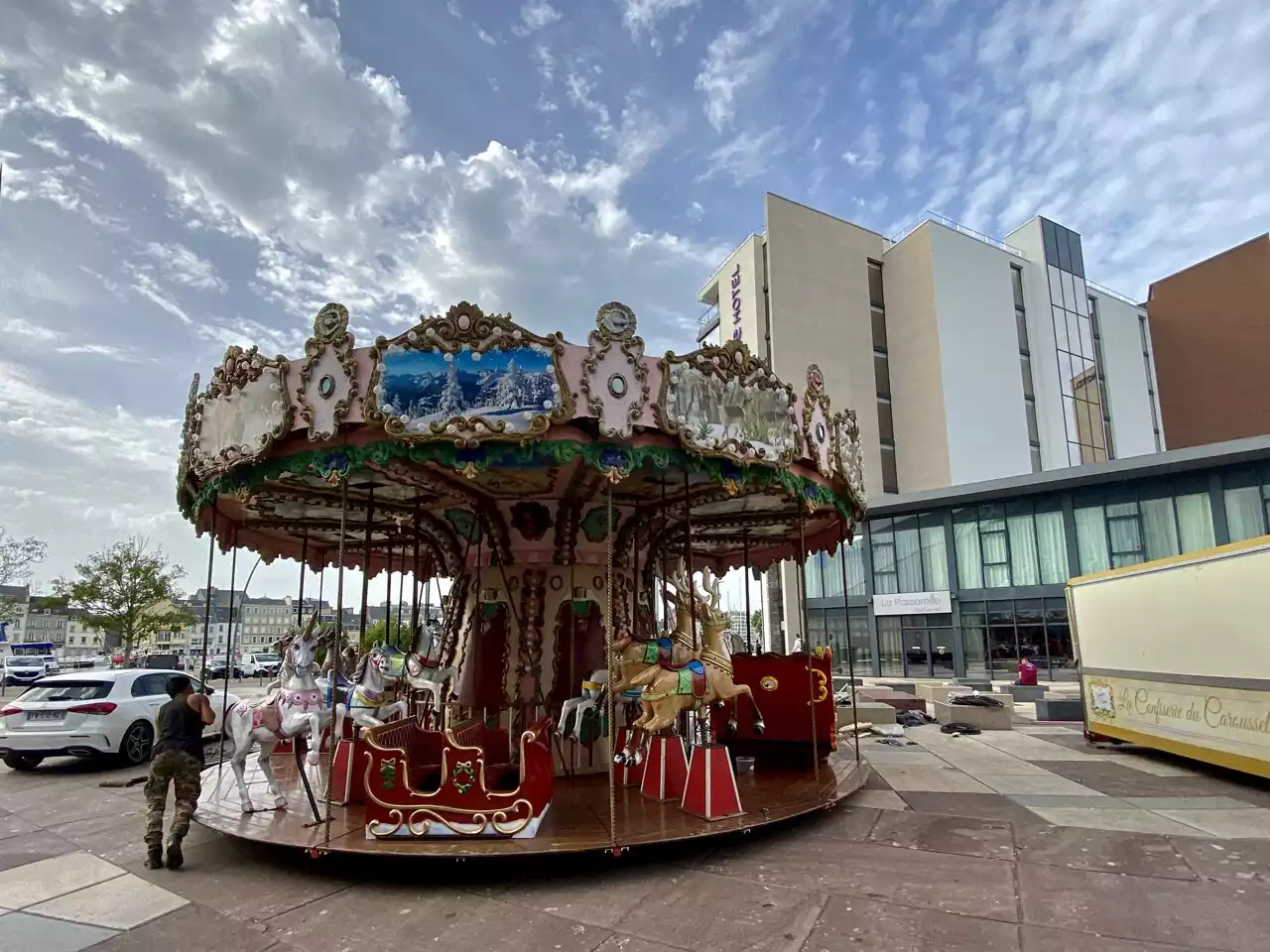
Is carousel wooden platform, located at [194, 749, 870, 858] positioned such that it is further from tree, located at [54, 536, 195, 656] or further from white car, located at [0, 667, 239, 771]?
tree, located at [54, 536, 195, 656]

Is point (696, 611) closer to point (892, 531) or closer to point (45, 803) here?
point (45, 803)

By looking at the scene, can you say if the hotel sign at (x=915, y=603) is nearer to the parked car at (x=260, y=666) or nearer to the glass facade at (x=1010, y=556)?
the glass facade at (x=1010, y=556)

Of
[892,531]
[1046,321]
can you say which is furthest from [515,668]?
[1046,321]

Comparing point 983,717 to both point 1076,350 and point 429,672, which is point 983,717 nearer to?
point 429,672

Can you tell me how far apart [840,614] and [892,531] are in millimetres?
4547

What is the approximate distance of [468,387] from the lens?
680 cm

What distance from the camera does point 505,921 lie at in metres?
5.20

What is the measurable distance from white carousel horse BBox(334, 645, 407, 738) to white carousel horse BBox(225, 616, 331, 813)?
0.33 meters

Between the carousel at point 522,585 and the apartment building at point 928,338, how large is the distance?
79.4ft

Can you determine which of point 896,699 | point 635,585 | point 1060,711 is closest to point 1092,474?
point 1060,711

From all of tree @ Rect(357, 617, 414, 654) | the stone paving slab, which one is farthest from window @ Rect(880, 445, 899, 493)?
the stone paving slab

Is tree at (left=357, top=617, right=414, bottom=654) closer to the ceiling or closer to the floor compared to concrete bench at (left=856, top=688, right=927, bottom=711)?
closer to the ceiling

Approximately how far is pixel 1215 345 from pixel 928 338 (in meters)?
17.9

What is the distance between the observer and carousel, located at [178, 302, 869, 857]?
6754 millimetres
